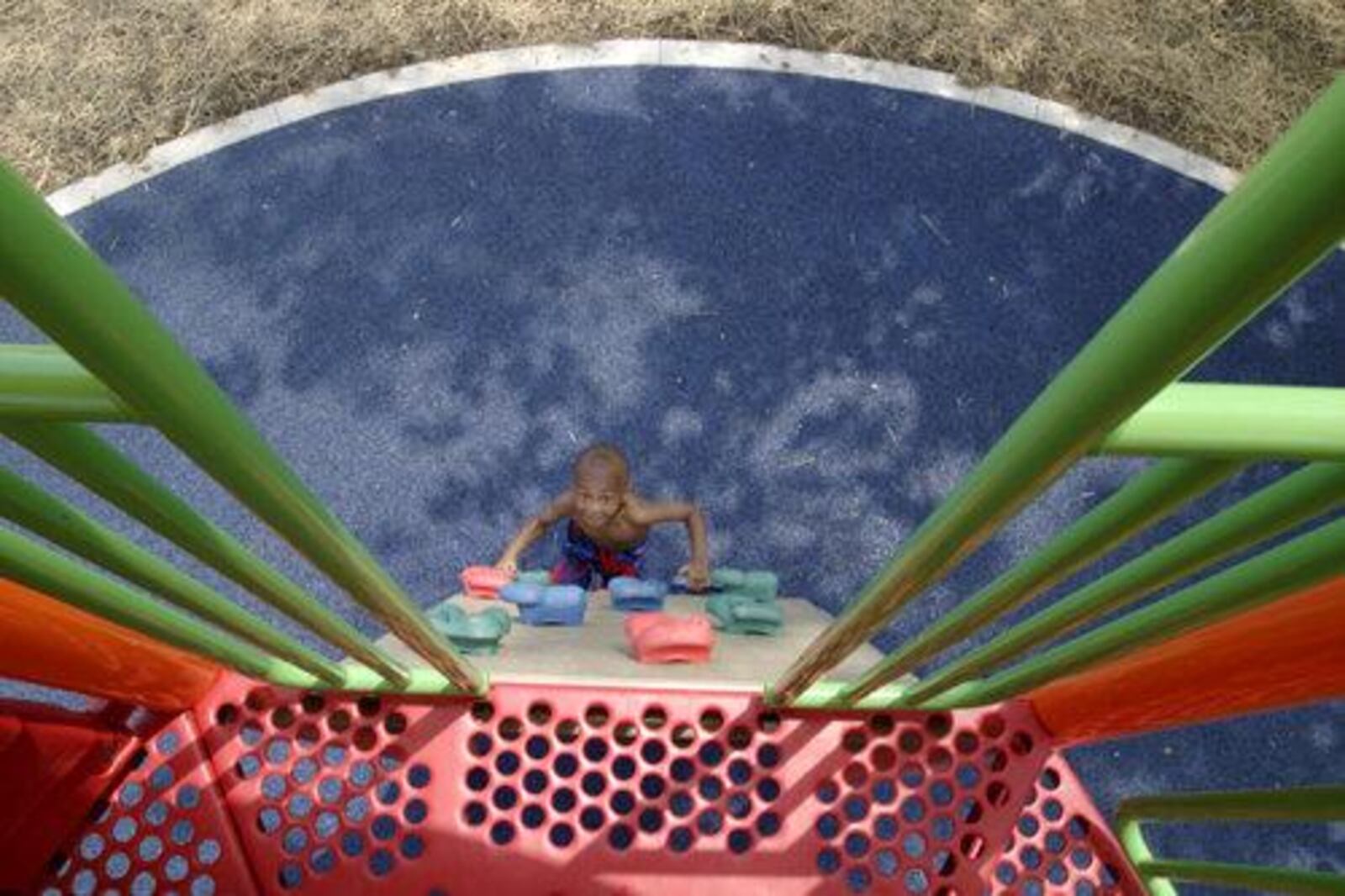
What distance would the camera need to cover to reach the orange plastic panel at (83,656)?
1.29 metres

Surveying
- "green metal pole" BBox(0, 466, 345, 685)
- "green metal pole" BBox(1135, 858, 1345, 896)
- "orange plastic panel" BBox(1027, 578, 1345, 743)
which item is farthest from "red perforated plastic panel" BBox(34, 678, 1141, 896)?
"green metal pole" BBox(0, 466, 345, 685)

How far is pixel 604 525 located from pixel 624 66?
1.65 metres

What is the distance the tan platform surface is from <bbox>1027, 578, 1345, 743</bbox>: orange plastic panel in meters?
0.52

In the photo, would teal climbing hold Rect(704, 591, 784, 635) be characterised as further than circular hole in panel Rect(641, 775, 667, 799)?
Yes

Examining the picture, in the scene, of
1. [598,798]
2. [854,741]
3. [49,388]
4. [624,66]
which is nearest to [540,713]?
[598,798]

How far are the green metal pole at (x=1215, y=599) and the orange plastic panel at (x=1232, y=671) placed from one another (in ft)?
0.28

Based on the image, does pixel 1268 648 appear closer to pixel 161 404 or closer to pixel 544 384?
pixel 161 404

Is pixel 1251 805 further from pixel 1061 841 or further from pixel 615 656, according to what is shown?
pixel 615 656

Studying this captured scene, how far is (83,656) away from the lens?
1409mm

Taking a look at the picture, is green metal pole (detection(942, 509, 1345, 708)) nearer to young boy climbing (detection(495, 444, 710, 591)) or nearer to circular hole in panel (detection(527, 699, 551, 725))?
circular hole in panel (detection(527, 699, 551, 725))

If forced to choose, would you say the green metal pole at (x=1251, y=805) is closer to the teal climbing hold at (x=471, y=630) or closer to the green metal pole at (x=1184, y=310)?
the green metal pole at (x=1184, y=310)

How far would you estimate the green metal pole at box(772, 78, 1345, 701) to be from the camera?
18.5 inches

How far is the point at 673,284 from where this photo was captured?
374cm

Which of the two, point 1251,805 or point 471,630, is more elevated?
point 471,630
